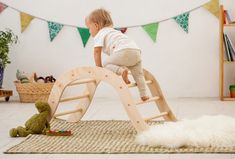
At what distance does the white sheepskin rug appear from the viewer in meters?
2.59

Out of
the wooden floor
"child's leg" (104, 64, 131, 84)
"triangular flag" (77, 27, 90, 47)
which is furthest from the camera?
"triangular flag" (77, 27, 90, 47)

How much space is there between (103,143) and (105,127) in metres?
0.53

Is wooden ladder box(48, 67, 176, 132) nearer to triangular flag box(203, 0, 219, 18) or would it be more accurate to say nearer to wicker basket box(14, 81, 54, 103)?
wicker basket box(14, 81, 54, 103)

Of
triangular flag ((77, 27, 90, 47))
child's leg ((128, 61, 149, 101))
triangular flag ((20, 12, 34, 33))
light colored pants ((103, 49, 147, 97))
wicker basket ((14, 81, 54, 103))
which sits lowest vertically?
wicker basket ((14, 81, 54, 103))

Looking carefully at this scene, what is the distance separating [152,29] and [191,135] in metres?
2.17

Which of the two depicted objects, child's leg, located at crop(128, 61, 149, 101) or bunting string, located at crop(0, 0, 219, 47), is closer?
child's leg, located at crop(128, 61, 149, 101)

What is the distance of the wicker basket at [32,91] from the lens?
4574mm

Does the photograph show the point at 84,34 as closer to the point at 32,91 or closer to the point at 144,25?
the point at 144,25

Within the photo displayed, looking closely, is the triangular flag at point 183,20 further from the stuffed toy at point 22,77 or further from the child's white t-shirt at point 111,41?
the child's white t-shirt at point 111,41

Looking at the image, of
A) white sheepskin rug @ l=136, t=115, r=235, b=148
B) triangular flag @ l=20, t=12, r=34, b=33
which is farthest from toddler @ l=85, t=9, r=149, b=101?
triangular flag @ l=20, t=12, r=34, b=33

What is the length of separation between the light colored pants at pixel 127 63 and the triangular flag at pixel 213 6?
5.32 feet

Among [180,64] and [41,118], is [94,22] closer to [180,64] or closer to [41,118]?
[41,118]

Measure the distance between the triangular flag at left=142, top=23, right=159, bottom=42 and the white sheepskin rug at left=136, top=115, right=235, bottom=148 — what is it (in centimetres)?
186
